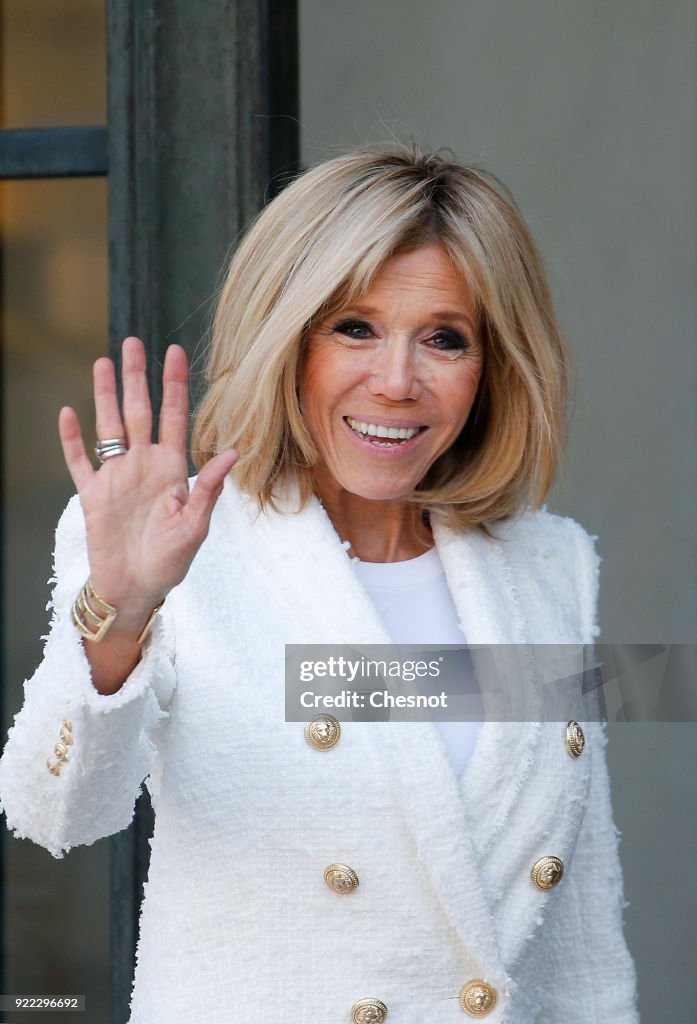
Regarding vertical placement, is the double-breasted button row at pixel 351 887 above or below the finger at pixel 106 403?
below

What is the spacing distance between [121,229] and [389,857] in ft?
3.29

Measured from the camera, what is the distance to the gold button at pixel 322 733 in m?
1.37

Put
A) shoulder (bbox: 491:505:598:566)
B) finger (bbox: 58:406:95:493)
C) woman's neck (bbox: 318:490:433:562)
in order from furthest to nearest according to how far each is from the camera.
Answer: shoulder (bbox: 491:505:598:566), woman's neck (bbox: 318:490:433:562), finger (bbox: 58:406:95:493)

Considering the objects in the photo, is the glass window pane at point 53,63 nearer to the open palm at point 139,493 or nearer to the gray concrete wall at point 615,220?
the gray concrete wall at point 615,220

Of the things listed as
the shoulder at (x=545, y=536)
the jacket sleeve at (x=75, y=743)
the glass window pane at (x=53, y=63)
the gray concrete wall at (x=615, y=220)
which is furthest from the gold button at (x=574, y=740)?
the glass window pane at (x=53, y=63)

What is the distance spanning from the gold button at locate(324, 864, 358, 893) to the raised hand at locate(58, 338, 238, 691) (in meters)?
0.35

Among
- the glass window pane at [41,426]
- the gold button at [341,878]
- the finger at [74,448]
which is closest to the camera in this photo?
the finger at [74,448]

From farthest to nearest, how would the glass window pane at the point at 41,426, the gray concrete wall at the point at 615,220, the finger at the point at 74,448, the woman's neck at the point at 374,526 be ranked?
the glass window pane at the point at 41,426 < the gray concrete wall at the point at 615,220 < the woman's neck at the point at 374,526 < the finger at the point at 74,448

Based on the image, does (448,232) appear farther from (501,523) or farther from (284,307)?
(501,523)

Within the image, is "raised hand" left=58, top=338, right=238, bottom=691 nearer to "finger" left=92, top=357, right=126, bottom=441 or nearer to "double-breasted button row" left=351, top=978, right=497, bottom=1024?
"finger" left=92, top=357, right=126, bottom=441

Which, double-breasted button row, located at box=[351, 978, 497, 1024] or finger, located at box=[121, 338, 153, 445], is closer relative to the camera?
finger, located at box=[121, 338, 153, 445]

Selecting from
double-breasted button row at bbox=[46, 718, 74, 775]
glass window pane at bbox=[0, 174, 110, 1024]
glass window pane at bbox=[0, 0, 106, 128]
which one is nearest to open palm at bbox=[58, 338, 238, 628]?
double-breasted button row at bbox=[46, 718, 74, 775]

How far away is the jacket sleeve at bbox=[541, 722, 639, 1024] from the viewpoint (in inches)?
61.3

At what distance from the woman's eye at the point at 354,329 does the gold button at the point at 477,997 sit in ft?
2.15
